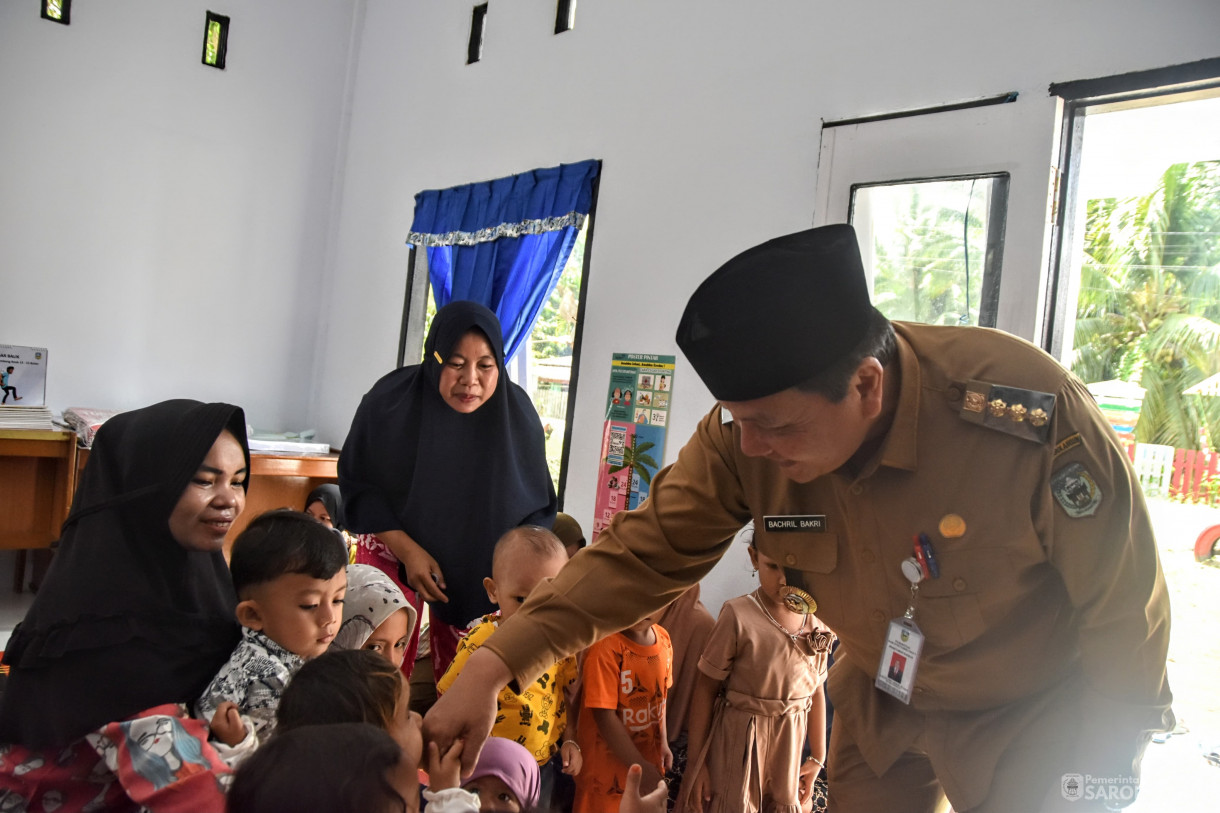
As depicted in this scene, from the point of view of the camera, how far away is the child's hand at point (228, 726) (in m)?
1.36

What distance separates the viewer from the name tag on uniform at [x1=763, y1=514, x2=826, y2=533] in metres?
1.33

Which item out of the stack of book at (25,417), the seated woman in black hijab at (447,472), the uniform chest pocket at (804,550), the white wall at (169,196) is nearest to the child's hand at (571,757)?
the seated woman in black hijab at (447,472)

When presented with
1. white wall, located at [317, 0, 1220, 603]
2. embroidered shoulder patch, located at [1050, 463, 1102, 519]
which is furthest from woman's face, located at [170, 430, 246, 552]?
white wall, located at [317, 0, 1220, 603]

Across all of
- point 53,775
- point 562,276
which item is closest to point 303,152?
point 562,276

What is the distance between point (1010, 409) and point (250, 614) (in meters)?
1.37

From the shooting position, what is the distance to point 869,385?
1.15 m

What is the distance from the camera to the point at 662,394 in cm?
334

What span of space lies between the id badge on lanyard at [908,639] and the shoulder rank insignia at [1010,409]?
20 centimetres

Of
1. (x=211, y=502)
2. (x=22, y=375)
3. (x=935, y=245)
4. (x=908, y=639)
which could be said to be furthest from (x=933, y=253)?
(x=22, y=375)

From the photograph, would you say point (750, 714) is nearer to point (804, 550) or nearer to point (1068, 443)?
point (804, 550)

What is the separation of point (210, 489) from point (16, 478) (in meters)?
3.18

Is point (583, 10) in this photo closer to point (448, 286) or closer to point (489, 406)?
point (448, 286)

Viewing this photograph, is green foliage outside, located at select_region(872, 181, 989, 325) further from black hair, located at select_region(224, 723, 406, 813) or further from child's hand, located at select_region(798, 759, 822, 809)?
black hair, located at select_region(224, 723, 406, 813)

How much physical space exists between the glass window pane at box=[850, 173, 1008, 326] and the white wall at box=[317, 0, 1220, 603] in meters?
0.25
